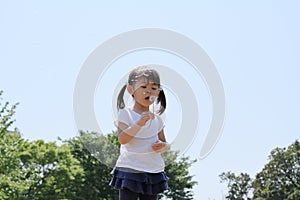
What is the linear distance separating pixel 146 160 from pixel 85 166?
2756 cm

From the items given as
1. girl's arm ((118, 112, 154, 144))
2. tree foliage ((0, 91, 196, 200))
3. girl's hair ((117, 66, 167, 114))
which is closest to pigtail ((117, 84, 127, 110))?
girl's hair ((117, 66, 167, 114))

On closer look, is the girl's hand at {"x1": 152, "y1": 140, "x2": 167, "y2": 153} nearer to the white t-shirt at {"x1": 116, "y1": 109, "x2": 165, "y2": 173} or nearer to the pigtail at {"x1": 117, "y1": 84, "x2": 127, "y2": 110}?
the white t-shirt at {"x1": 116, "y1": 109, "x2": 165, "y2": 173}

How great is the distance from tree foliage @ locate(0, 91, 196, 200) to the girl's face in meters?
18.1

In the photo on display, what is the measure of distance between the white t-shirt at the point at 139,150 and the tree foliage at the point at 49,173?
1802 cm

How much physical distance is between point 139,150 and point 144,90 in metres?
0.45

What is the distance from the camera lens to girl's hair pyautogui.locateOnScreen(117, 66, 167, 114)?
3828 mm

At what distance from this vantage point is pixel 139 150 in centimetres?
385

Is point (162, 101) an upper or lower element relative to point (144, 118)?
upper

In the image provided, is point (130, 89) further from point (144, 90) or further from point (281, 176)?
point (281, 176)

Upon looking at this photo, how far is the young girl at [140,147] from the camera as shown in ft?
12.4

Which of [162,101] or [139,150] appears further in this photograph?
[162,101]

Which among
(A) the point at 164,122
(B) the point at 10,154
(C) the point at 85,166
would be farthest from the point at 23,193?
(A) the point at 164,122

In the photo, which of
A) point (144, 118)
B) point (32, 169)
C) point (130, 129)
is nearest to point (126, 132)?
point (130, 129)

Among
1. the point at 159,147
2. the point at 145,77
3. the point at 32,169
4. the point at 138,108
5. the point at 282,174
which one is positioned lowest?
the point at 159,147
